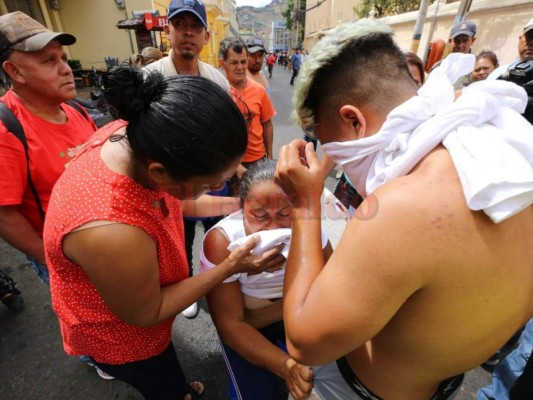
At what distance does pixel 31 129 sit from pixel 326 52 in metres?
1.69

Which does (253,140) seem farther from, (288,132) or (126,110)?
(288,132)

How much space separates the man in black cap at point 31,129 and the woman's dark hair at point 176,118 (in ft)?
3.23

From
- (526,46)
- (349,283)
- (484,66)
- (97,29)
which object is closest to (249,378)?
(349,283)

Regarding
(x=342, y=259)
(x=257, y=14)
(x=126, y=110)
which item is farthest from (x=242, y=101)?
(x=257, y=14)

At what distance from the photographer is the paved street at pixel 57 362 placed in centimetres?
210

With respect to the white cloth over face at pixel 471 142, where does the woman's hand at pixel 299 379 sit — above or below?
below

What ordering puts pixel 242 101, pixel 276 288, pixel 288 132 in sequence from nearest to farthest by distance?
1. pixel 276 288
2. pixel 242 101
3. pixel 288 132

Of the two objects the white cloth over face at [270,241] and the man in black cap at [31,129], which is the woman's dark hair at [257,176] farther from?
the man in black cap at [31,129]

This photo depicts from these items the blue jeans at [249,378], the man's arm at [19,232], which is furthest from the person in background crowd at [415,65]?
the man's arm at [19,232]

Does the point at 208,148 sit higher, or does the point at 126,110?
the point at 126,110

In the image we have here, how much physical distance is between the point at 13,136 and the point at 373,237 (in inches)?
73.9

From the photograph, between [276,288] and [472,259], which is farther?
[276,288]

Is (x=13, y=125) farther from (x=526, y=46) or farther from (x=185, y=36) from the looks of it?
(x=526, y=46)

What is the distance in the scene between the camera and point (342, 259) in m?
0.78
